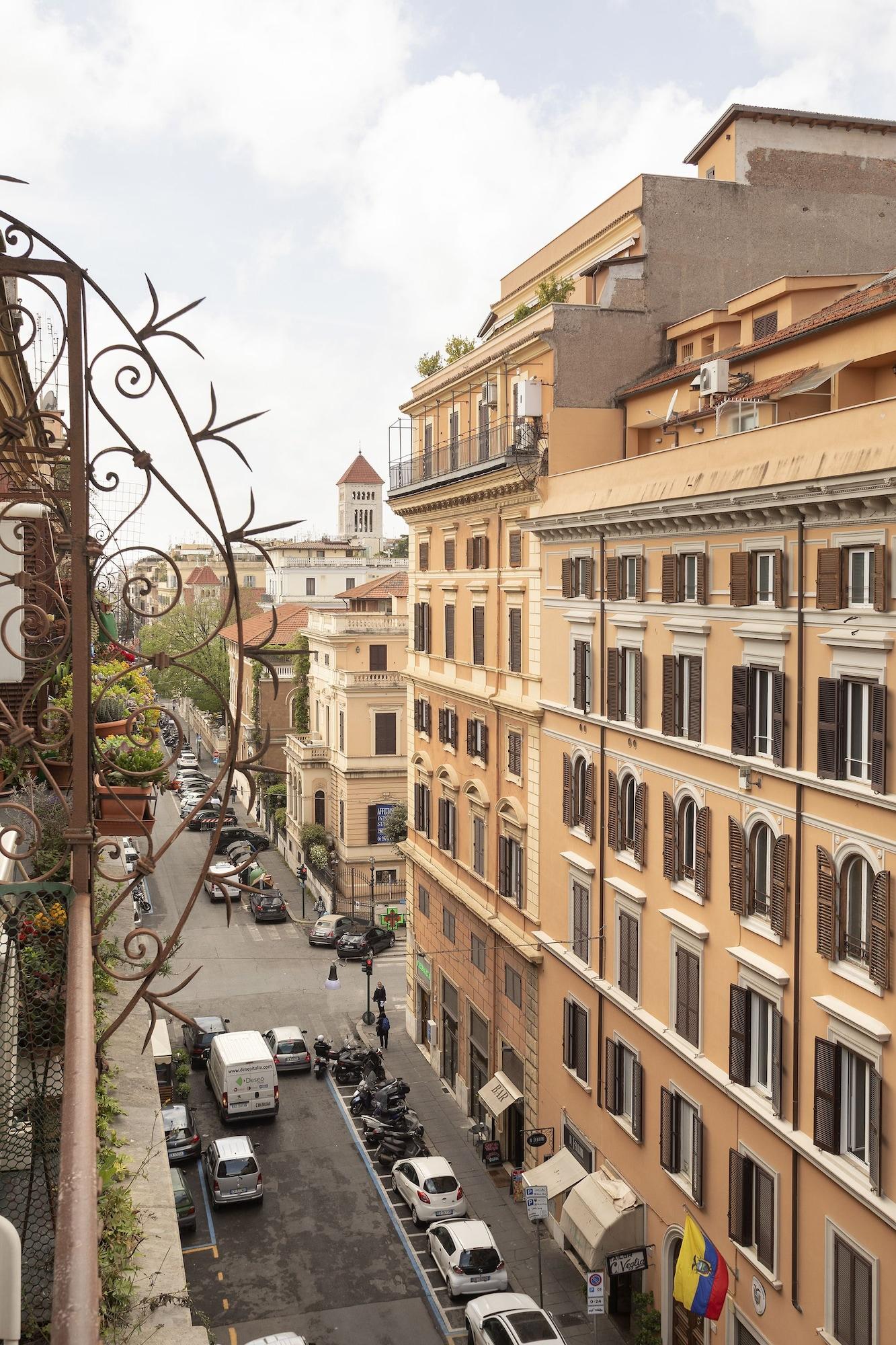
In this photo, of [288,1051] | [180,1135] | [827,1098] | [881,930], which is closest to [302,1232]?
[180,1135]

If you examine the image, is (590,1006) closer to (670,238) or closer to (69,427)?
(670,238)

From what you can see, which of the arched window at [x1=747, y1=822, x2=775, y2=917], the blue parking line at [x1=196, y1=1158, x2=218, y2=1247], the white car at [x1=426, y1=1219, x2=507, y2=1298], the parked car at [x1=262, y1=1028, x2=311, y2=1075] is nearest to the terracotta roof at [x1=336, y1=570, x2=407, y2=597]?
the parked car at [x1=262, y1=1028, x2=311, y2=1075]

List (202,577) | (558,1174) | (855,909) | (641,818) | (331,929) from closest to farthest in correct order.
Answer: (855,909)
(641,818)
(558,1174)
(331,929)
(202,577)

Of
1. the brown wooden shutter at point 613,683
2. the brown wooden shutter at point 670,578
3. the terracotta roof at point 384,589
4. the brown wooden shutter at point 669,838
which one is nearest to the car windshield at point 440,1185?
the brown wooden shutter at point 669,838

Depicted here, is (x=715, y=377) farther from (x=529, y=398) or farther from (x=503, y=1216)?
(x=503, y=1216)

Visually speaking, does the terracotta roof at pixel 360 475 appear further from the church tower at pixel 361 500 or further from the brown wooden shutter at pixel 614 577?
the brown wooden shutter at pixel 614 577

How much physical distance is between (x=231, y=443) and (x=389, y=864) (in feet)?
163

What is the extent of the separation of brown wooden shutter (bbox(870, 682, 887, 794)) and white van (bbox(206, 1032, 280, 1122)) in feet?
71.1

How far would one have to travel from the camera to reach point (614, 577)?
23938mm

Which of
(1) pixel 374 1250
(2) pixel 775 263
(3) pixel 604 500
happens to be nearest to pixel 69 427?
(3) pixel 604 500

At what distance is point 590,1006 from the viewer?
83.4 ft

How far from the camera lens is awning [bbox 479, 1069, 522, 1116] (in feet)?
97.3

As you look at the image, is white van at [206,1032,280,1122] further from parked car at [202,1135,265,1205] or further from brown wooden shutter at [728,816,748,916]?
brown wooden shutter at [728,816,748,916]

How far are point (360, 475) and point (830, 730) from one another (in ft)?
426
